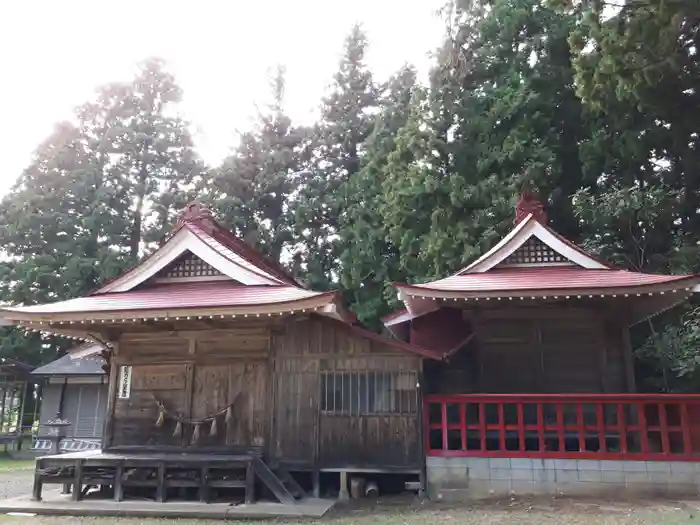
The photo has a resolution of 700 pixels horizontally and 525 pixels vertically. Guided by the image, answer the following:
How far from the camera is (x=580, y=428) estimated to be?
9.37 metres

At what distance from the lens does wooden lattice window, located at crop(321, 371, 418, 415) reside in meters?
9.91

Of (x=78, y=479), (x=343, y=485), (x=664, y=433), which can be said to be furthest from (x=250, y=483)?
(x=664, y=433)

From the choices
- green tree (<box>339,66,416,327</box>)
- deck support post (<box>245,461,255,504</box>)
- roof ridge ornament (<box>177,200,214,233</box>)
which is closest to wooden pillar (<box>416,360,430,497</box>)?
deck support post (<box>245,461,255,504</box>)

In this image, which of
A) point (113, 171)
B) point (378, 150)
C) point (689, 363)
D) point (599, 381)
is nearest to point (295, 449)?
point (599, 381)

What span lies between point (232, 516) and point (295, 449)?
1714mm

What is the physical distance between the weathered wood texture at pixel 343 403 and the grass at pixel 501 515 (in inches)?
40.1

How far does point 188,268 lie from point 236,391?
9.49ft

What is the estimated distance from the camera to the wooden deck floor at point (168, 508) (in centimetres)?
869

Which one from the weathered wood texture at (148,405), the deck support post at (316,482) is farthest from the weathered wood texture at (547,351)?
the weathered wood texture at (148,405)

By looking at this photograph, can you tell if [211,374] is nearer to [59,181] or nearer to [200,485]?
[200,485]

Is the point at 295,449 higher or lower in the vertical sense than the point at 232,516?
higher

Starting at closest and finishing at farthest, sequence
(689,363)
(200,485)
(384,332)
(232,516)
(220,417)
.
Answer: (232,516) < (200,485) < (220,417) < (689,363) < (384,332)

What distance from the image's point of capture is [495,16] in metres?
19.4

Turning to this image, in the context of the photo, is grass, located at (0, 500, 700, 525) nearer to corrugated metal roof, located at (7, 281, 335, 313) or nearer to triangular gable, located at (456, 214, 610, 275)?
corrugated metal roof, located at (7, 281, 335, 313)
